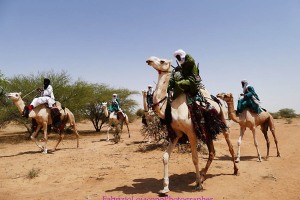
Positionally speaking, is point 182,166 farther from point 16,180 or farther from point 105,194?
point 16,180

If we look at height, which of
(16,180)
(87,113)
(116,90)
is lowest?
(16,180)

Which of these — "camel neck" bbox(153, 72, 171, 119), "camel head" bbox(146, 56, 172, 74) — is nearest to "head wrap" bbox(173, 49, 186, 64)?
"camel head" bbox(146, 56, 172, 74)

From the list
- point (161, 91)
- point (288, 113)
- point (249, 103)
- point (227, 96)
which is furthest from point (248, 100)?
Result: point (288, 113)

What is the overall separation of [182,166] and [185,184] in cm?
183


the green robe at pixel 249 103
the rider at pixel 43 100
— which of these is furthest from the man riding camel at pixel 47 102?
the green robe at pixel 249 103

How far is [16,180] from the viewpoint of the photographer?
807cm

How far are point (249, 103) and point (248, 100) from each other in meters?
0.13

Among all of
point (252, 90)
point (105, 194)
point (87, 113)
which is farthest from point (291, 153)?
point (87, 113)

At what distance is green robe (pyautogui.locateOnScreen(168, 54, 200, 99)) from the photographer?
639 centimetres

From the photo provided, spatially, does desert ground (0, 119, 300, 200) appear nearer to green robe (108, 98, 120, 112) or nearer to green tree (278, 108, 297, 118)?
green robe (108, 98, 120, 112)

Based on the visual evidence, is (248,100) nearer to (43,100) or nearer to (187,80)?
(187,80)

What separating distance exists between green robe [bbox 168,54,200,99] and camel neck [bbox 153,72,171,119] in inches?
10.5

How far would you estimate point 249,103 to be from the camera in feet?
35.8

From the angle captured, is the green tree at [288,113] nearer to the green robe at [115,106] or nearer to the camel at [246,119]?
the green robe at [115,106]
